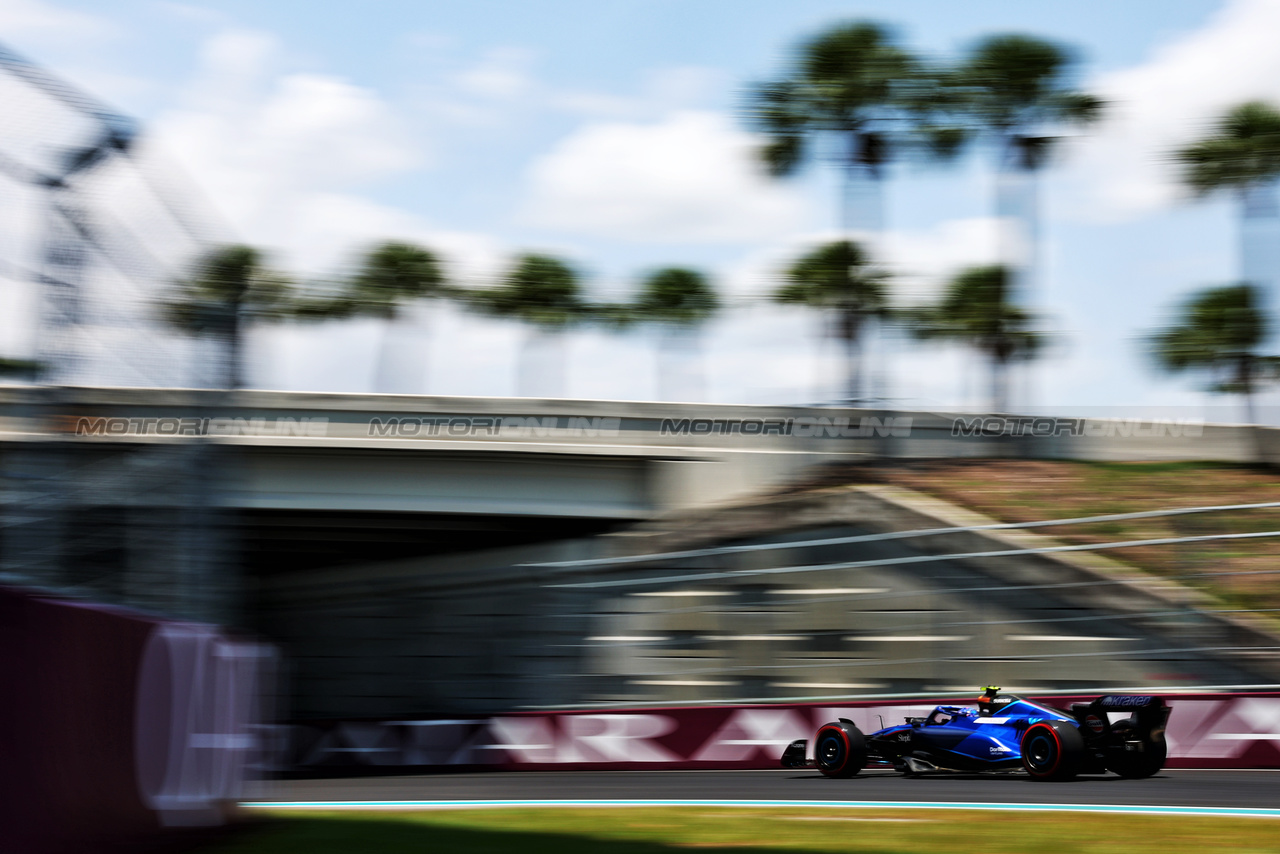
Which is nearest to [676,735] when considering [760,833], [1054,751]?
[1054,751]

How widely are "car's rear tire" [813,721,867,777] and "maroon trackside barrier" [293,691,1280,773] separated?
2.28 meters

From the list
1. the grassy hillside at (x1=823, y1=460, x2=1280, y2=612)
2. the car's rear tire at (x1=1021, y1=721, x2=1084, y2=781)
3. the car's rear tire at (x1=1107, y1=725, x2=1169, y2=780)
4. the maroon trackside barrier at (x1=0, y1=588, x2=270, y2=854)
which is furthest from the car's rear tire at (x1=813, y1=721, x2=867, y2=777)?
the maroon trackside barrier at (x1=0, y1=588, x2=270, y2=854)

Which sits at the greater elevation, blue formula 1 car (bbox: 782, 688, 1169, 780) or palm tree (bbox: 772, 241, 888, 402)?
palm tree (bbox: 772, 241, 888, 402)

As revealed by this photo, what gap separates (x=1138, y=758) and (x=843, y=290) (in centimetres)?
2191

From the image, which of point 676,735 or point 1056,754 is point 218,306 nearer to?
point 1056,754

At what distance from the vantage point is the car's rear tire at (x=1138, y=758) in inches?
456

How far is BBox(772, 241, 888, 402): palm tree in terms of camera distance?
3120 cm

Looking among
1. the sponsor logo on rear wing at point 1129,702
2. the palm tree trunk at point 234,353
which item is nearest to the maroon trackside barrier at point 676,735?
the sponsor logo on rear wing at point 1129,702

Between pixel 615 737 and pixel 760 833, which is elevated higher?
pixel 760 833

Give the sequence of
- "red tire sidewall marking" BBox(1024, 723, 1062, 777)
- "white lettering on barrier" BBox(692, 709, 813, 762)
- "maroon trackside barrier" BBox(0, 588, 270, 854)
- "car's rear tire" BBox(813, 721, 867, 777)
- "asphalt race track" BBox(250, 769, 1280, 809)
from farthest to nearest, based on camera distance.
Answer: "white lettering on barrier" BBox(692, 709, 813, 762), "car's rear tire" BBox(813, 721, 867, 777), "red tire sidewall marking" BBox(1024, 723, 1062, 777), "asphalt race track" BBox(250, 769, 1280, 809), "maroon trackside barrier" BBox(0, 588, 270, 854)

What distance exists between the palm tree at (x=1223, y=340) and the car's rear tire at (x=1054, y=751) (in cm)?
2150

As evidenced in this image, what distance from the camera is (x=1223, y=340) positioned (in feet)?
112

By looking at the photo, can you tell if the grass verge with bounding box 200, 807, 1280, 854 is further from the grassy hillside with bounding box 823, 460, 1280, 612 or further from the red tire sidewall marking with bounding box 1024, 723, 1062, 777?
the grassy hillside with bounding box 823, 460, 1280, 612

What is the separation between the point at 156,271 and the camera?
24.7 ft
